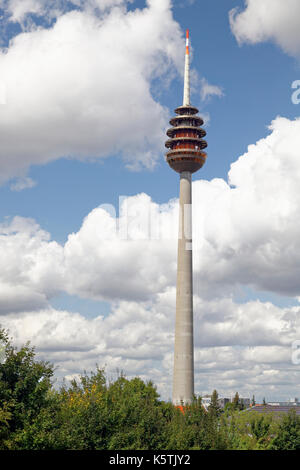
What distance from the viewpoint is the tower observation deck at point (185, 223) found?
10881 centimetres

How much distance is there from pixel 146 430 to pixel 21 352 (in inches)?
724

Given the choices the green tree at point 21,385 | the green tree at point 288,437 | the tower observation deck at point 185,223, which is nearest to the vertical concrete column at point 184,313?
the tower observation deck at point 185,223

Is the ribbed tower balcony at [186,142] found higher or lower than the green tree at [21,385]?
higher

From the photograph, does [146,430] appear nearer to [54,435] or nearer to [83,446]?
[83,446]

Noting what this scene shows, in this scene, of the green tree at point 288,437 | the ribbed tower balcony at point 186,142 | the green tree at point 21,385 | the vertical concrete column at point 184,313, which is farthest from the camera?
the ribbed tower balcony at point 186,142

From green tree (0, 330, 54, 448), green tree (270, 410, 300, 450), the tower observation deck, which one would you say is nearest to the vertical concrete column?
the tower observation deck

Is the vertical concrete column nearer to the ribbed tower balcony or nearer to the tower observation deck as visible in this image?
the tower observation deck

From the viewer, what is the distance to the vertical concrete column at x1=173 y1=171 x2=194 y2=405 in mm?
108312

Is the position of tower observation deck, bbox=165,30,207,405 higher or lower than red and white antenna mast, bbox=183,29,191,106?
lower

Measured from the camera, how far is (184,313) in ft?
366

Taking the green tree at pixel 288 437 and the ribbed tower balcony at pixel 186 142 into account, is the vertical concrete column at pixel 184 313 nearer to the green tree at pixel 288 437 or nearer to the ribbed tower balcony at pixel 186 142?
the ribbed tower balcony at pixel 186 142

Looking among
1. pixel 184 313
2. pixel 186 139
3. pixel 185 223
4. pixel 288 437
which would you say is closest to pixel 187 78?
pixel 186 139

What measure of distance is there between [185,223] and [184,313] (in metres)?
18.3
